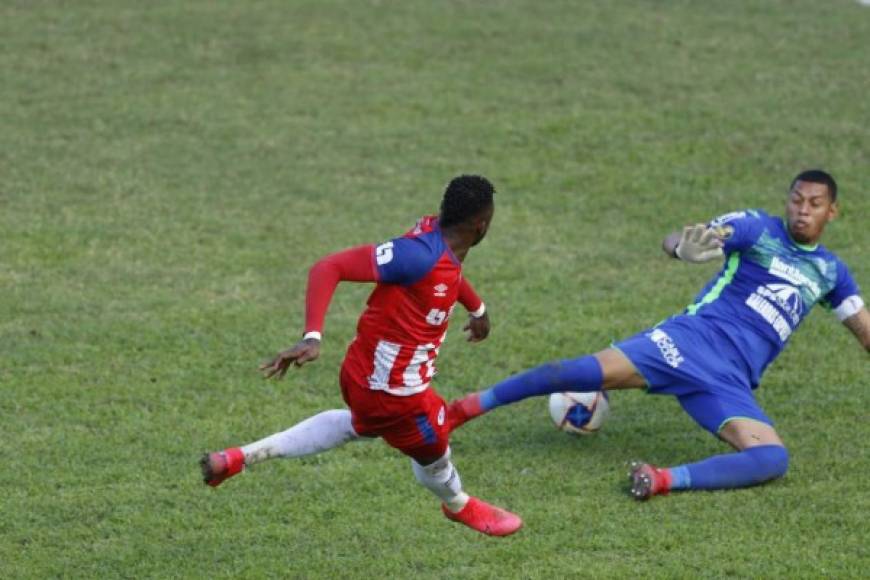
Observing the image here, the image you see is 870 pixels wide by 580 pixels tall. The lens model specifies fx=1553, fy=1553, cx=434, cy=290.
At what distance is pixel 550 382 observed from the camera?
31.7 ft

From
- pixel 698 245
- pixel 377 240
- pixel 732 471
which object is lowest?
pixel 732 471

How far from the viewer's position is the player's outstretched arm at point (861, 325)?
9867 millimetres

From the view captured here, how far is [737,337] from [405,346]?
305 cm

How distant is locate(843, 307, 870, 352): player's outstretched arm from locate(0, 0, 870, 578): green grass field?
2.29ft

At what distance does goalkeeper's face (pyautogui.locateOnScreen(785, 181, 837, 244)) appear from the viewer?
974 centimetres

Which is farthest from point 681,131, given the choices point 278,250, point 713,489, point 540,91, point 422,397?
point 422,397

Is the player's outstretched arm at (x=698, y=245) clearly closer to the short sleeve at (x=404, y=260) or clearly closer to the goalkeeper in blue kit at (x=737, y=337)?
the goalkeeper in blue kit at (x=737, y=337)

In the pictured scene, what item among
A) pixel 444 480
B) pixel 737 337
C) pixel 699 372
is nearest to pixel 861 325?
pixel 737 337

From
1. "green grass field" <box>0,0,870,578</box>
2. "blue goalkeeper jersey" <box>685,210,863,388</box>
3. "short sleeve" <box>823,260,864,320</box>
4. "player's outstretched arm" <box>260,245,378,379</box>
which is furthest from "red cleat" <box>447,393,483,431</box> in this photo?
"player's outstretched arm" <box>260,245,378,379</box>

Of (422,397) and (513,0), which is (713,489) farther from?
(513,0)

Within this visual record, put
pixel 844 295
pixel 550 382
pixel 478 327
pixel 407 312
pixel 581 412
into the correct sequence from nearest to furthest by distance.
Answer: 1. pixel 407 312
2. pixel 478 327
3. pixel 550 382
4. pixel 844 295
5. pixel 581 412

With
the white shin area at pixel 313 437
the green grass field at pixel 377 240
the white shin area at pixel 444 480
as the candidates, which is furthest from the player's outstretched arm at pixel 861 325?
the white shin area at pixel 313 437

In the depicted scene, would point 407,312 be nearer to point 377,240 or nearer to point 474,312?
point 474,312

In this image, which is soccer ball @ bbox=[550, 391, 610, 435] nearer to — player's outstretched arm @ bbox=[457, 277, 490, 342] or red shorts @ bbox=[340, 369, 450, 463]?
player's outstretched arm @ bbox=[457, 277, 490, 342]
